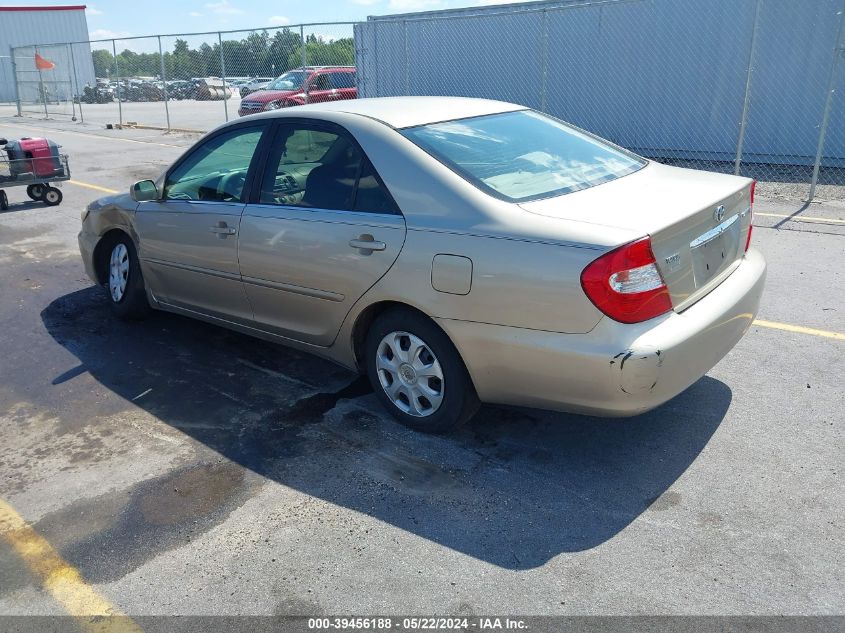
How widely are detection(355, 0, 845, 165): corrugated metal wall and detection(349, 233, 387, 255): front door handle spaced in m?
8.85

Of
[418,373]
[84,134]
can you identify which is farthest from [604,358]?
[84,134]

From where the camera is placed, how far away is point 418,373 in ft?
12.5

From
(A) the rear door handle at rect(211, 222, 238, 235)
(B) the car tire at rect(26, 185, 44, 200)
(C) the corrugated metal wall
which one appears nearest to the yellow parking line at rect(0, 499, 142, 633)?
(A) the rear door handle at rect(211, 222, 238, 235)

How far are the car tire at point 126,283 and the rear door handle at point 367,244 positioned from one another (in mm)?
2335

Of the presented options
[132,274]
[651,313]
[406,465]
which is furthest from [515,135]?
[132,274]

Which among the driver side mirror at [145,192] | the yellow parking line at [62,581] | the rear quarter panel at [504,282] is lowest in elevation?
the yellow parking line at [62,581]

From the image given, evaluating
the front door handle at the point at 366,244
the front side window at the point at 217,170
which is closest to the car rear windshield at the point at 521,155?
the front door handle at the point at 366,244

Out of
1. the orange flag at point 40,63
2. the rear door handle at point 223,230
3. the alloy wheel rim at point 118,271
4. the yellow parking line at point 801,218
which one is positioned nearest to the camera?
the rear door handle at point 223,230

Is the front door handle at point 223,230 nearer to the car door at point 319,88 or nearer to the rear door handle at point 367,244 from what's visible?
the rear door handle at point 367,244

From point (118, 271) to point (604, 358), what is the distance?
404cm

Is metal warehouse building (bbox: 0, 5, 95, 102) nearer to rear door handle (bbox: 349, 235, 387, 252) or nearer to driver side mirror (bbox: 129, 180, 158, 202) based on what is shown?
driver side mirror (bbox: 129, 180, 158, 202)

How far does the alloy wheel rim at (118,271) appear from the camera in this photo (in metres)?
5.66

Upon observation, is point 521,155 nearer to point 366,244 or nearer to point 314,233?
point 366,244

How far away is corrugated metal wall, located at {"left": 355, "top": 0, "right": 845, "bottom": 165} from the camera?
480 inches
